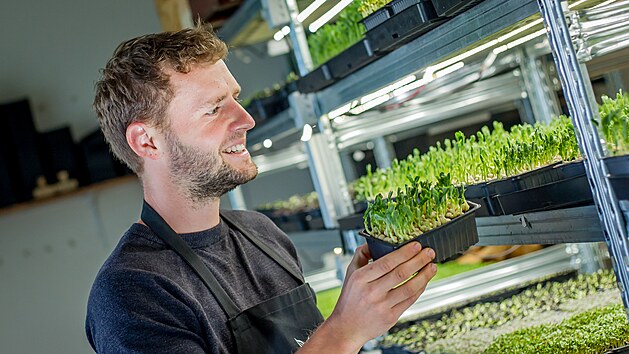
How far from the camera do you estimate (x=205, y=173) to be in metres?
2.05

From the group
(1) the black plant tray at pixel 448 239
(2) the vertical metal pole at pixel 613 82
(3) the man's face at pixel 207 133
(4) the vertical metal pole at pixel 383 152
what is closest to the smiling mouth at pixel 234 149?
(3) the man's face at pixel 207 133

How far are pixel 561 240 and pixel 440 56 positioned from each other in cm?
59

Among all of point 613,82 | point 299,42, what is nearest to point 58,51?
point 299,42

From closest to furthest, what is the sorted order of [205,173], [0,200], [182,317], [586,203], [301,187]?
[586,203] < [182,317] < [205,173] < [0,200] < [301,187]

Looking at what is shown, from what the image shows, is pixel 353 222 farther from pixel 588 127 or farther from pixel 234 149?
pixel 588 127

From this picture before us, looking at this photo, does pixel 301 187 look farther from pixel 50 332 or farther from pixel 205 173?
pixel 205 173

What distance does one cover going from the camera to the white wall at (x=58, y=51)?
579 centimetres

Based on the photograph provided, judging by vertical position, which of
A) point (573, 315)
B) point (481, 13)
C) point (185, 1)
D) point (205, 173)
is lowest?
point (573, 315)

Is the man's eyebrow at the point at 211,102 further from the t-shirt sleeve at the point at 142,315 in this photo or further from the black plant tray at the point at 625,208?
the black plant tray at the point at 625,208

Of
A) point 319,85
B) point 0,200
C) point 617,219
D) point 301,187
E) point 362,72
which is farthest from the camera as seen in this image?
point 301,187

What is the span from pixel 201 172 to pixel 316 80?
Answer: 94 cm

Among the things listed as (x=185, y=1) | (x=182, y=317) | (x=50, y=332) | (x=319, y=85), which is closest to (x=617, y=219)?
(x=182, y=317)

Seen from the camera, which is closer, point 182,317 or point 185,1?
point 182,317

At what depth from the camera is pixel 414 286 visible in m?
1.59
